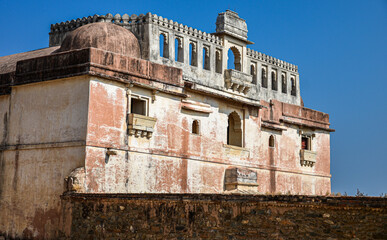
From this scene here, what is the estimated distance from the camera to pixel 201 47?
20047 millimetres

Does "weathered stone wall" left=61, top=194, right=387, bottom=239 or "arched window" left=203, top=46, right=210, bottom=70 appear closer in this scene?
"weathered stone wall" left=61, top=194, right=387, bottom=239

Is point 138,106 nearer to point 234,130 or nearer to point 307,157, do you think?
point 234,130

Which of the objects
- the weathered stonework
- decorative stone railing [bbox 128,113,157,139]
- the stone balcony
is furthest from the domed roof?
the stone balcony

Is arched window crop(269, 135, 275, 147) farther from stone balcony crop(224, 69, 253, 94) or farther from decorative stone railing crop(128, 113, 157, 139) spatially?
decorative stone railing crop(128, 113, 157, 139)

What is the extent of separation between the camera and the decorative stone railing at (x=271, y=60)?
23622 millimetres

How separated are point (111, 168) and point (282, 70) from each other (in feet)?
45.9

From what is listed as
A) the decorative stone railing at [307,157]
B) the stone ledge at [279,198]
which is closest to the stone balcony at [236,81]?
the decorative stone railing at [307,157]

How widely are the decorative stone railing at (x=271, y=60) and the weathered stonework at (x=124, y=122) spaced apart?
8.96 feet

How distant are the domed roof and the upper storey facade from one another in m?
1.49

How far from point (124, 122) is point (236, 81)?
6.64 metres

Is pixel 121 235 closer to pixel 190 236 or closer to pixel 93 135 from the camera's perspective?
pixel 190 236

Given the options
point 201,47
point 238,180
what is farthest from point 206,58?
point 238,180

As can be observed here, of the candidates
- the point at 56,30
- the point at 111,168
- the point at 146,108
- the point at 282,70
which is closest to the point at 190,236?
the point at 111,168

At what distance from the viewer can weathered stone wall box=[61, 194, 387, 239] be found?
25.4 ft
